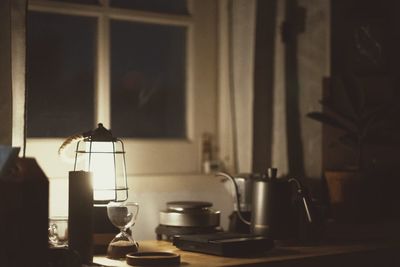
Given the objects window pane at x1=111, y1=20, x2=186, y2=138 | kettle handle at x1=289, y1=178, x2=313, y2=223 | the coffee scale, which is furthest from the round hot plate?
window pane at x1=111, y1=20, x2=186, y2=138

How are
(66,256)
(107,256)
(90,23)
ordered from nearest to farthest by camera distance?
(66,256) → (107,256) → (90,23)

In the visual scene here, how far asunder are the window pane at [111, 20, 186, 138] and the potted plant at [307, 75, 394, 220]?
56 cm

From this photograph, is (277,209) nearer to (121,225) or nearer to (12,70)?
(121,225)

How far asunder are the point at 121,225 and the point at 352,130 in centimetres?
97

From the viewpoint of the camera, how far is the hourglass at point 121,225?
1.95 m

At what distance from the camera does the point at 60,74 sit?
2.58 m

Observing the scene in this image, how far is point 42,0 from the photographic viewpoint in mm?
2484

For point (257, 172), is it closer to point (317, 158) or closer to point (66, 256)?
point (317, 158)

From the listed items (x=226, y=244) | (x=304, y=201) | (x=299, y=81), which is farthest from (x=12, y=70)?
(x=299, y=81)

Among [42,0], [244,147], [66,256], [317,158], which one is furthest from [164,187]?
[66,256]

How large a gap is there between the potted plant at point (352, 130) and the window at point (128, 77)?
49 cm

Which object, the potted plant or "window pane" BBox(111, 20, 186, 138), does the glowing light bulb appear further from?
the potted plant

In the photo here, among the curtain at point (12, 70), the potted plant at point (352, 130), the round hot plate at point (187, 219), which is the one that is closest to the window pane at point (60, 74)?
the curtain at point (12, 70)

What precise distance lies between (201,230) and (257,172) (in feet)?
1.68
